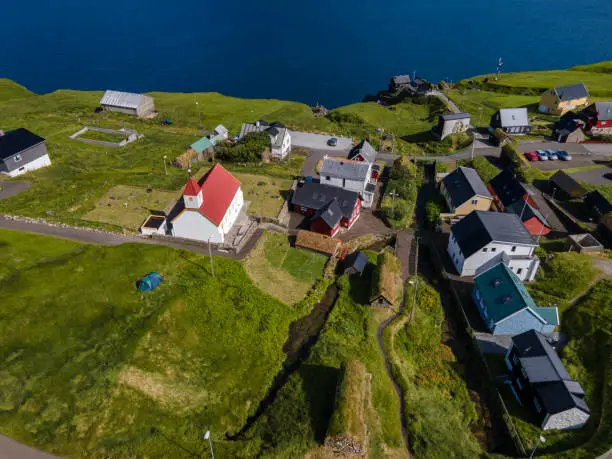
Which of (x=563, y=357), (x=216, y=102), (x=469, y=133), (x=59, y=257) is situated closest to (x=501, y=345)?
(x=563, y=357)

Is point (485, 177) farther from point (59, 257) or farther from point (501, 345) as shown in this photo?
point (59, 257)

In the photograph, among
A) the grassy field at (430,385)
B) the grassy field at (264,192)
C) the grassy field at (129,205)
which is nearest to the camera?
the grassy field at (430,385)

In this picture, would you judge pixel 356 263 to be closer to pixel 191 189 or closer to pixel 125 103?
pixel 191 189

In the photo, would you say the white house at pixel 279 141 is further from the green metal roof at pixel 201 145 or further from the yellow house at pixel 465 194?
the yellow house at pixel 465 194

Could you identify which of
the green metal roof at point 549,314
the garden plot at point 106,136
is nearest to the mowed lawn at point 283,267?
the green metal roof at point 549,314

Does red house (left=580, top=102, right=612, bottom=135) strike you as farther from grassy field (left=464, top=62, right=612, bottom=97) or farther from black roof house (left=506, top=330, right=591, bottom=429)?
black roof house (left=506, top=330, right=591, bottom=429)

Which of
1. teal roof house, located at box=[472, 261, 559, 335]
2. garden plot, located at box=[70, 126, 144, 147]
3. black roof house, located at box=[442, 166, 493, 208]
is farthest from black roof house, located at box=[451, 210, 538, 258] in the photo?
garden plot, located at box=[70, 126, 144, 147]
